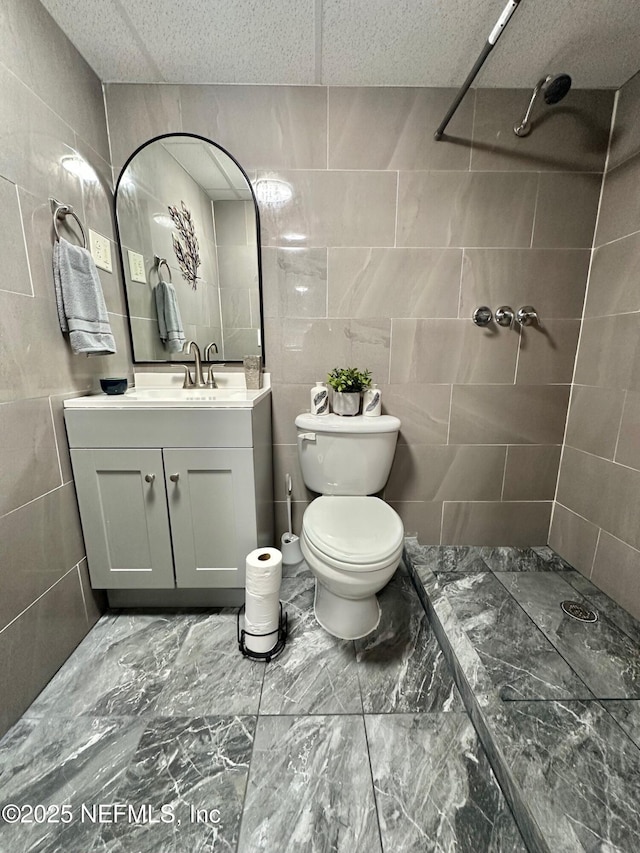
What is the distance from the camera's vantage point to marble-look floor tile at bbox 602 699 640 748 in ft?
2.98

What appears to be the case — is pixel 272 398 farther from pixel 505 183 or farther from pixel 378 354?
pixel 505 183

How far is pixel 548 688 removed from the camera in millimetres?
1022

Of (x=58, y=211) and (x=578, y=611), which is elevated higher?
(x=58, y=211)

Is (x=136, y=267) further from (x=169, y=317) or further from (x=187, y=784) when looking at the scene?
(x=187, y=784)

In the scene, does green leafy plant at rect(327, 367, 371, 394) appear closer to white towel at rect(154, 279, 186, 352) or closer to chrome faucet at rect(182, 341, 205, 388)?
chrome faucet at rect(182, 341, 205, 388)

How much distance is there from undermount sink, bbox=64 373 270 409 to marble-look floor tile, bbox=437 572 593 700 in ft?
3.95

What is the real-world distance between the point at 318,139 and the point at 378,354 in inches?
37.5

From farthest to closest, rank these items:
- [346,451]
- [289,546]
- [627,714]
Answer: [289,546]
[346,451]
[627,714]

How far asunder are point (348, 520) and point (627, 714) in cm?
97

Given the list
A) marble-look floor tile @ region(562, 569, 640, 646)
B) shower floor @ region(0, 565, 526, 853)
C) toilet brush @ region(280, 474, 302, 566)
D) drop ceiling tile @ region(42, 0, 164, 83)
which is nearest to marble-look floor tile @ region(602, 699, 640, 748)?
marble-look floor tile @ region(562, 569, 640, 646)

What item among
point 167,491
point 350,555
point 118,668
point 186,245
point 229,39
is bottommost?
point 118,668

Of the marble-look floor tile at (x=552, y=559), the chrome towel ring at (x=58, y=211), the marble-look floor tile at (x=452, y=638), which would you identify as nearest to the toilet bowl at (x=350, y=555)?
the marble-look floor tile at (x=452, y=638)

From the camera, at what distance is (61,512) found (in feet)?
3.76

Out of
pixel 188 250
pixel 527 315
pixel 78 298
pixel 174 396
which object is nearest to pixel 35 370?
pixel 78 298
